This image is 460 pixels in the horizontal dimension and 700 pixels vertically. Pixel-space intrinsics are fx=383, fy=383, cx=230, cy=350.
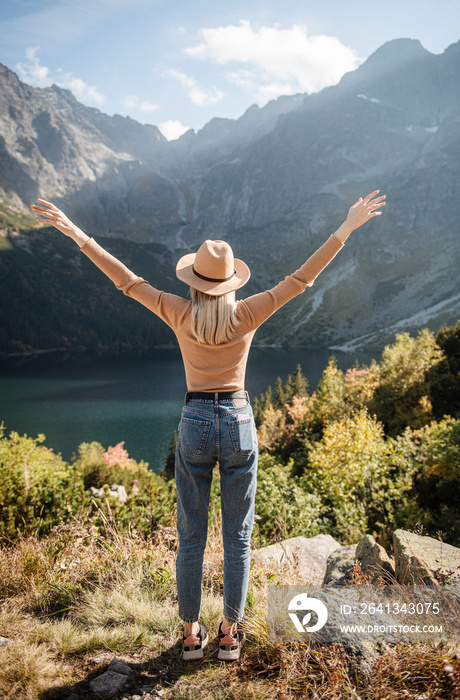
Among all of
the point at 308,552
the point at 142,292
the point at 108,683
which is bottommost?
the point at 108,683

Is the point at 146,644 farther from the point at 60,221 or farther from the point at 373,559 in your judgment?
the point at 60,221

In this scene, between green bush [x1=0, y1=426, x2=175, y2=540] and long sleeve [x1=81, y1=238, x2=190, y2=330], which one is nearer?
long sleeve [x1=81, y1=238, x2=190, y2=330]

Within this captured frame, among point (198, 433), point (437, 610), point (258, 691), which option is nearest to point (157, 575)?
point (258, 691)

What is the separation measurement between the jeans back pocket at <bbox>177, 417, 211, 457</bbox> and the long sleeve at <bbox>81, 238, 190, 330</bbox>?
61cm

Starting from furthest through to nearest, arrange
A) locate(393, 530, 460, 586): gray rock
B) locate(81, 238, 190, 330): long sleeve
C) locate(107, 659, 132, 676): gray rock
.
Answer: locate(393, 530, 460, 586): gray rock → locate(81, 238, 190, 330): long sleeve → locate(107, 659, 132, 676): gray rock

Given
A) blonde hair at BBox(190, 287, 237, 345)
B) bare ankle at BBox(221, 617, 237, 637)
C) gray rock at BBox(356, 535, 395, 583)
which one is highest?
blonde hair at BBox(190, 287, 237, 345)

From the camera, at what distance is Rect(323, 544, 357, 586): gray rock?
348cm

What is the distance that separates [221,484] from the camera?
7.56 ft

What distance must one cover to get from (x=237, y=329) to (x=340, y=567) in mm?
2898

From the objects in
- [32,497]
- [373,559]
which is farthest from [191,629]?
[32,497]

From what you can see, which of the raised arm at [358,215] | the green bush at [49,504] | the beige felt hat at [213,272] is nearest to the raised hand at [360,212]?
the raised arm at [358,215]

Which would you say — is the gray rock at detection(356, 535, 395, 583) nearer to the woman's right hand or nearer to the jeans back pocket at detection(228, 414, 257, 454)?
the jeans back pocket at detection(228, 414, 257, 454)

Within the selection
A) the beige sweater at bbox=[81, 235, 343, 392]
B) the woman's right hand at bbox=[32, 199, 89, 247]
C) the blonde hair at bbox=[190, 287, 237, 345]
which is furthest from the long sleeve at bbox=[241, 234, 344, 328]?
the woman's right hand at bbox=[32, 199, 89, 247]

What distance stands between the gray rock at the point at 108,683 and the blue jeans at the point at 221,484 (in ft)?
1.43
